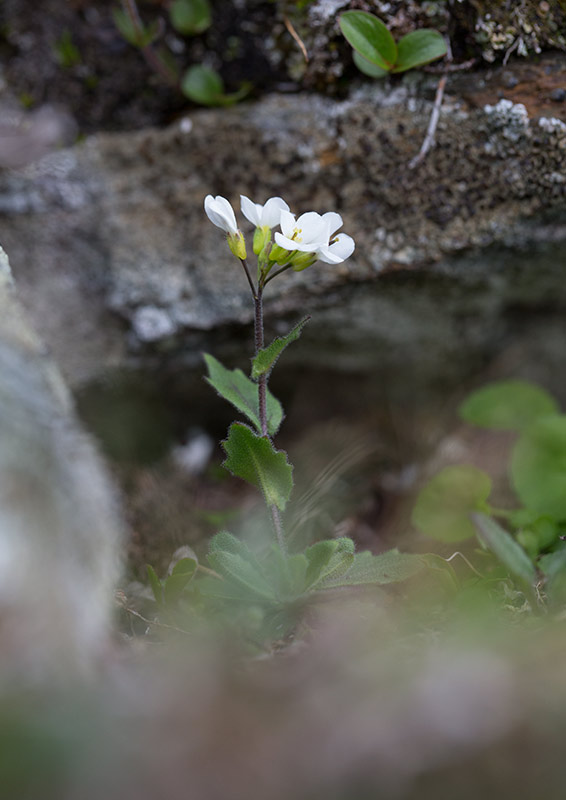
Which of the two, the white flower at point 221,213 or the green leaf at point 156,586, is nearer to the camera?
the white flower at point 221,213

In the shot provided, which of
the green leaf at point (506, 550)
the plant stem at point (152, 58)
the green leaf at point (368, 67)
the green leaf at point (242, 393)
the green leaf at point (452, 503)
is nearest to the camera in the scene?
the green leaf at point (506, 550)

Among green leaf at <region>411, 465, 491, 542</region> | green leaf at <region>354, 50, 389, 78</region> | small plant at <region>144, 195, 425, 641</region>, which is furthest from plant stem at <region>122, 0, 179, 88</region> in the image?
green leaf at <region>411, 465, 491, 542</region>

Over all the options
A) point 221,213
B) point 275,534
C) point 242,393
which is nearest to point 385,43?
point 221,213

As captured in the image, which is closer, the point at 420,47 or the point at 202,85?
the point at 420,47

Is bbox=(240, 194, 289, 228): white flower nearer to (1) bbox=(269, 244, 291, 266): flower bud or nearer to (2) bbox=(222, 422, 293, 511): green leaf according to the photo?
(1) bbox=(269, 244, 291, 266): flower bud

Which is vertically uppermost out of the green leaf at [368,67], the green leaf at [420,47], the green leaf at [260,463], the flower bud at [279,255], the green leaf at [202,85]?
the green leaf at [420,47]

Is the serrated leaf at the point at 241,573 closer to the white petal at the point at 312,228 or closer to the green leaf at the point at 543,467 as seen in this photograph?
the white petal at the point at 312,228

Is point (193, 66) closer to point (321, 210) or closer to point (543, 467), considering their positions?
point (321, 210)

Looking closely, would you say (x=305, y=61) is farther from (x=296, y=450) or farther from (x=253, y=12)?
(x=296, y=450)

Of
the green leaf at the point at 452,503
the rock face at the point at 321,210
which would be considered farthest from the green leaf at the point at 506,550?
the rock face at the point at 321,210
